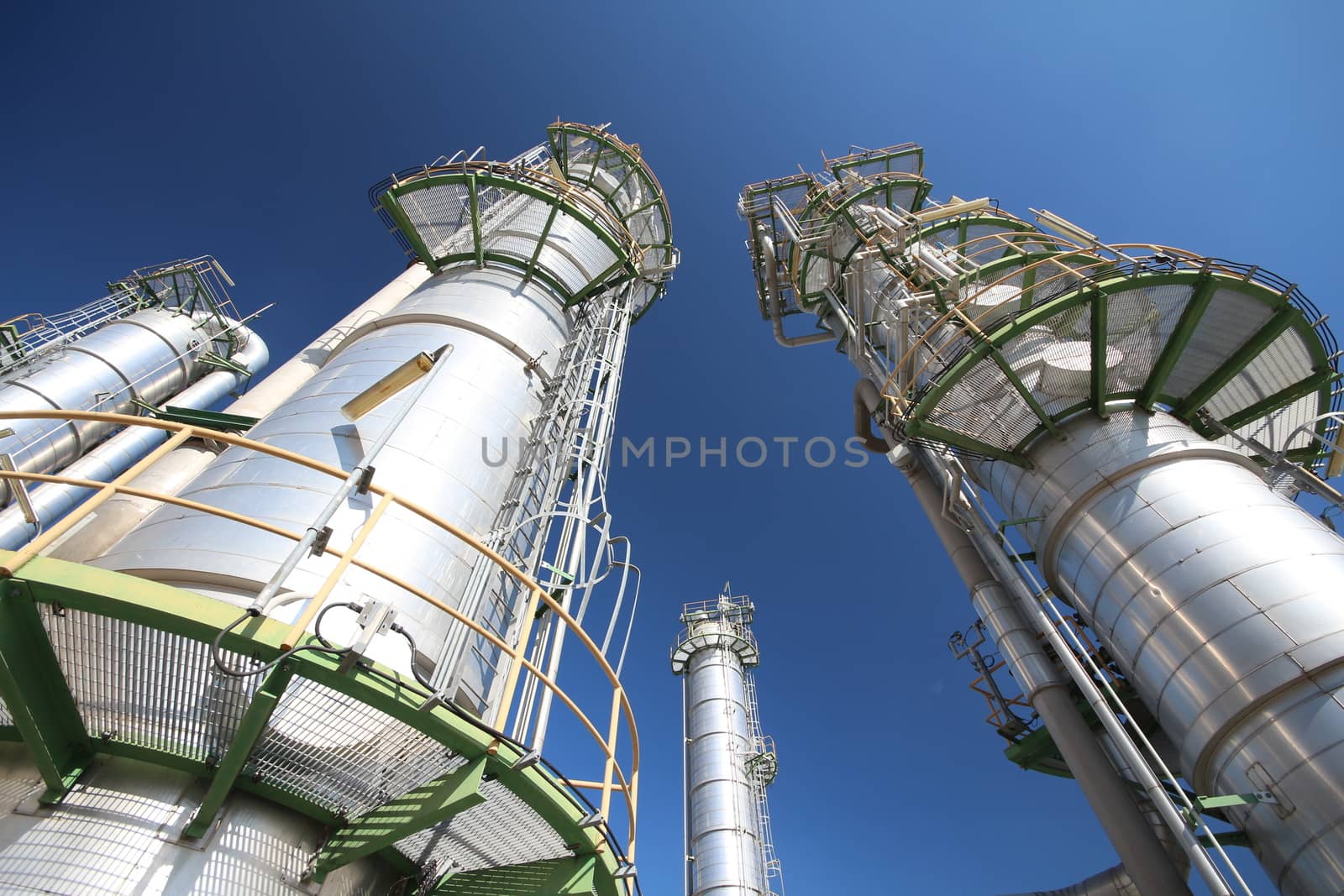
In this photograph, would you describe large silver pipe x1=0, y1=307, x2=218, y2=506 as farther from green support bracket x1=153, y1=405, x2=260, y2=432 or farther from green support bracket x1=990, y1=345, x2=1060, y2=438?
green support bracket x1=990, y1=345, x2=1060, y2=438

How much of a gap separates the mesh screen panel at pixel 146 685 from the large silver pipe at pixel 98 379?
12133 mm

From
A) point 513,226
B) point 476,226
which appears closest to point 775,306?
point 513,226

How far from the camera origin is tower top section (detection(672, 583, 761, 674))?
27672 millimetres

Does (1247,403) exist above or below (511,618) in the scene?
above

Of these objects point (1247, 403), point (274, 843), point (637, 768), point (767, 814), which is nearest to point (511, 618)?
point (637, 768)

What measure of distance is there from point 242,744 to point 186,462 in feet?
31.0

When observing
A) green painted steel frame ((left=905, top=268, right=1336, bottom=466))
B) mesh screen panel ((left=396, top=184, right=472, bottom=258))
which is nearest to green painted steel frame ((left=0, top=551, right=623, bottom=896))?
green painted steel frame ((left=905, top=268, right=1336, bottom=466))

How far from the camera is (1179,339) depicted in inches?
377

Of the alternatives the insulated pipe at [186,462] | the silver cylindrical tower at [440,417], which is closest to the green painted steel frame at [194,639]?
the silver cylindrical tower at [440,417]

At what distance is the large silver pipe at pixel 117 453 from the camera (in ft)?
42.6

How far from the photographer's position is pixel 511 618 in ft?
23.0

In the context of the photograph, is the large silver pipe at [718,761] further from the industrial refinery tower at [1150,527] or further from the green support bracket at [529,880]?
the green support bracket at [529,880]

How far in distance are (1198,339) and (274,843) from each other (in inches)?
485

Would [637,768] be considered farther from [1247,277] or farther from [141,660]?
[1247,277]
